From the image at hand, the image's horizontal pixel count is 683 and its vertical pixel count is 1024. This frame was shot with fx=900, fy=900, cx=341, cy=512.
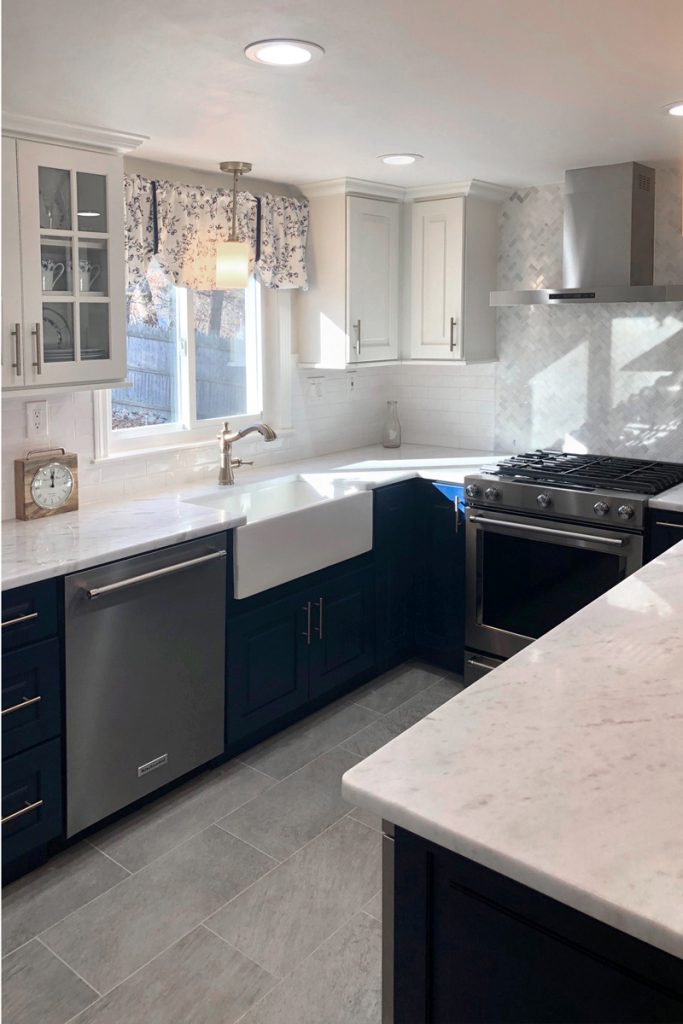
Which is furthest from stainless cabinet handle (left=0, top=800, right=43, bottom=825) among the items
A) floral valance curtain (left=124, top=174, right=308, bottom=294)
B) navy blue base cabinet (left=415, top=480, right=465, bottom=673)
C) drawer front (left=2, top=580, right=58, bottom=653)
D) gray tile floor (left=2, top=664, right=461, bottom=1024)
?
navy blue base cabinet (left=415, top=480, right=465, bottom=673)

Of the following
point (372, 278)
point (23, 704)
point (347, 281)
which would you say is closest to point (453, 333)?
point (372, 278)

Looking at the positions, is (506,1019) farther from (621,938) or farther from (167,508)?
(167,508)

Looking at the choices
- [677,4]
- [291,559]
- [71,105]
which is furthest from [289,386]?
[677,4]

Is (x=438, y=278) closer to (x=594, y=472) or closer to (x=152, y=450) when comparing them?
(x=594, y=472)

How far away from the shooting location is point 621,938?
117cm

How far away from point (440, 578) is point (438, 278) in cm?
148

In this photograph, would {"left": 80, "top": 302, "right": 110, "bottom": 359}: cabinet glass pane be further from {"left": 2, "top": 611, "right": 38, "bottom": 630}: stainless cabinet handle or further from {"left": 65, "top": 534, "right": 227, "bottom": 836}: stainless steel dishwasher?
{"left": 2, "top": 611, "right": 38, "bottom": 630}: stainless cabinet handle

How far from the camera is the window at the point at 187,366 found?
3.77 metres

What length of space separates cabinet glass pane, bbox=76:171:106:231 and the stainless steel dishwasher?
1155 millimetres

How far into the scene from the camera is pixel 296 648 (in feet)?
12.0

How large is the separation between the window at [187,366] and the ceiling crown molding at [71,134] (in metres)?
0.68

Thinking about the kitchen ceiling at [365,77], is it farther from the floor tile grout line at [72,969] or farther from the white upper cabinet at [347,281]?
the floor tile grout line at [72,969]

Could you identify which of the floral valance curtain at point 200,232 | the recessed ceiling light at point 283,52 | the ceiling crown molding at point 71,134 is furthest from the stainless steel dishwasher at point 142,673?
the recessed ceiling light at point 283,52

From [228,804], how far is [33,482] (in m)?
1.33
